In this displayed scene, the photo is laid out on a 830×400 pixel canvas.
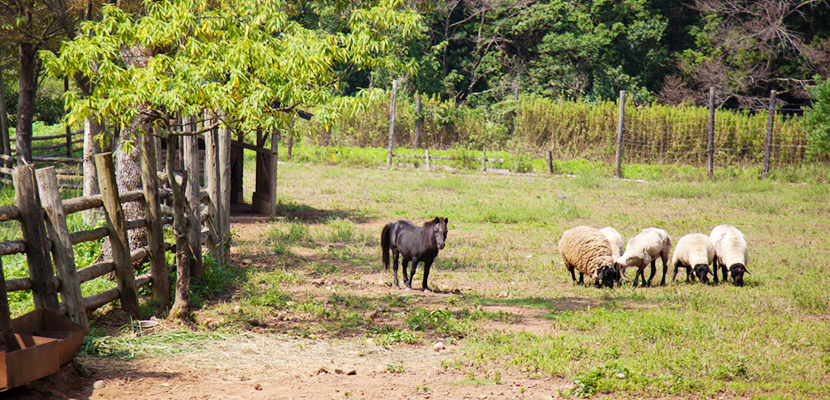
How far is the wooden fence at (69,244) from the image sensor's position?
5023mm

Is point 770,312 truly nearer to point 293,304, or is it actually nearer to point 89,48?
point 293,304

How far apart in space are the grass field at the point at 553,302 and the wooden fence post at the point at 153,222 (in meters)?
0.44

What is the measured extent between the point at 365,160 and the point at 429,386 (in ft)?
74.5

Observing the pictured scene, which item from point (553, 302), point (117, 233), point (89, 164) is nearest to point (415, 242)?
point (553, 302)

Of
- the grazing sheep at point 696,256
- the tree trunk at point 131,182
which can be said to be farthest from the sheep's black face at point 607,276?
the tree trunk at point 131,182

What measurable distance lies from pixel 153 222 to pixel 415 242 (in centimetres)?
327

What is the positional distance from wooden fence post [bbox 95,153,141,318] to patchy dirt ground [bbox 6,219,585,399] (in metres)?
0.23

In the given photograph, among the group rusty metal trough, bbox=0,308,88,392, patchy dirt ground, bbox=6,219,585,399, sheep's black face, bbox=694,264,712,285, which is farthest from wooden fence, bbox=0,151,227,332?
sheep's black face, bbox=694,264,712,285

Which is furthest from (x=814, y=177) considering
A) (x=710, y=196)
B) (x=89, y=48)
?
(x=89, y=48)

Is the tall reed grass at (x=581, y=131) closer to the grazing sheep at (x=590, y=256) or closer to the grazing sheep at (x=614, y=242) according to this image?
the grazing sheep at (x=614, y=242)

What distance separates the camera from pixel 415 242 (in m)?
8.34

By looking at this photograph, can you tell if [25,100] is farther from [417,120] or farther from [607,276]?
[417,120]

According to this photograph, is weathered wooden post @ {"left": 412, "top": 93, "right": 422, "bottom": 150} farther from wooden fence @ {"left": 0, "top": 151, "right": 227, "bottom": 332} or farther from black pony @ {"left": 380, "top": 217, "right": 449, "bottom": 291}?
wooden fence @ {"left": 0, "top": 151, "right": 227, "bottom": 332}

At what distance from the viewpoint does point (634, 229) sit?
1262cm
